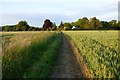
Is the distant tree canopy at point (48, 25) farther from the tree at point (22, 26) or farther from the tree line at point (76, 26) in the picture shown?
the tree at point (22, 26)

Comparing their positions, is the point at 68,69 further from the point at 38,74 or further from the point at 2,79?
the point at 2,79

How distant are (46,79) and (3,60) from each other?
1842 mm

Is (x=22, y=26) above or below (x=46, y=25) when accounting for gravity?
below

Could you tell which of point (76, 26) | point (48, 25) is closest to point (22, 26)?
point (48, 25)

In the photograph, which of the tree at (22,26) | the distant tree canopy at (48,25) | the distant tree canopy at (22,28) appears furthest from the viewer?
the distant tree canopy at (48,25)

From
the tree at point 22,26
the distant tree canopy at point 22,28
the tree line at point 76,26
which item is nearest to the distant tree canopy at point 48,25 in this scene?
the tree line at point 76,26

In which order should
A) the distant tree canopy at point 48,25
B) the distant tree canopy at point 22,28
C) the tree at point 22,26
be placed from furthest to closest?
the distant tree canopy at point 48,25
the tree at point 22,26
the distant tree canopy at point 22,28

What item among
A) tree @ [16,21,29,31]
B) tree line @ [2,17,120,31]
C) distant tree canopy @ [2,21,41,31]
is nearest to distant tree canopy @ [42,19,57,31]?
tree line @ [2,17,120,31]

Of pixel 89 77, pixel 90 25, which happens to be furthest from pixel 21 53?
pixel 90 25

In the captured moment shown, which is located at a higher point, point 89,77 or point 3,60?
point 3,60

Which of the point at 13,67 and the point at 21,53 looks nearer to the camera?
the point at 13,67

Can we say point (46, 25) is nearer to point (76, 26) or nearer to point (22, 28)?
point (22, 28)

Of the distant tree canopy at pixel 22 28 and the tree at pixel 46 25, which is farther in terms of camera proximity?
the tree at pixel 46 25

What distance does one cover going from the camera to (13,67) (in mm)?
10938
